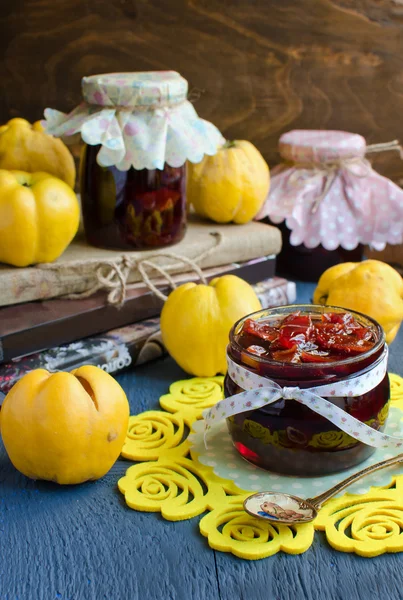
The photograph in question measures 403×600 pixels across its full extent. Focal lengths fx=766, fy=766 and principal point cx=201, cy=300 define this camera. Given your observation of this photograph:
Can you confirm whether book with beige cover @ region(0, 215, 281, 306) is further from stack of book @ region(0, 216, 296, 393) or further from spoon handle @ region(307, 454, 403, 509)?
spoon handle @ region(307, 454, 403, 509)

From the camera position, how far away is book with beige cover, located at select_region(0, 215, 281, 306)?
1.01 meters

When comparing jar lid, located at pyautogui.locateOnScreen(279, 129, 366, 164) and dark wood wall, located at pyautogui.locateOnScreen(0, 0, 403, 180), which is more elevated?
dark wood wall, located at pyautogui.locateOnScreen(0, 0, 403, 180)

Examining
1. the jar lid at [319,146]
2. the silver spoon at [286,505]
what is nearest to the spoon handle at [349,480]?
the silver spoon at [286,505]

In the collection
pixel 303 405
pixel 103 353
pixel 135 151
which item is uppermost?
pixel 135 151

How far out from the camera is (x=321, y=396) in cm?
75

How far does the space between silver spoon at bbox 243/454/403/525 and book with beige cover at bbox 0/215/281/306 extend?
15.9 inches

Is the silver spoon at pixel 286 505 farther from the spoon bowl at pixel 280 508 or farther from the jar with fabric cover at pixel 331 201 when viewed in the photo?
the jar with fabric cover at pixel 331 201

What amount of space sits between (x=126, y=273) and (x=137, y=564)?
480 mm

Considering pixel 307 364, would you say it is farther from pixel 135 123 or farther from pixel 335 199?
pixel 335 199

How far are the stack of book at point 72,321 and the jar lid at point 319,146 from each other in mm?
264

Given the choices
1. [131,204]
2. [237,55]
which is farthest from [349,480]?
[237,55]

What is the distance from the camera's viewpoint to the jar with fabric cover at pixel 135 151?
1.01 m

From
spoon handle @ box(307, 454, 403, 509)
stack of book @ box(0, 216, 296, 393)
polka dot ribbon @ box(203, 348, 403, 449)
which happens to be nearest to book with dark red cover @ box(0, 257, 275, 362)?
stack of book @ box(0, 216, 296, 393)

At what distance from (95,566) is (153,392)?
34 cm
